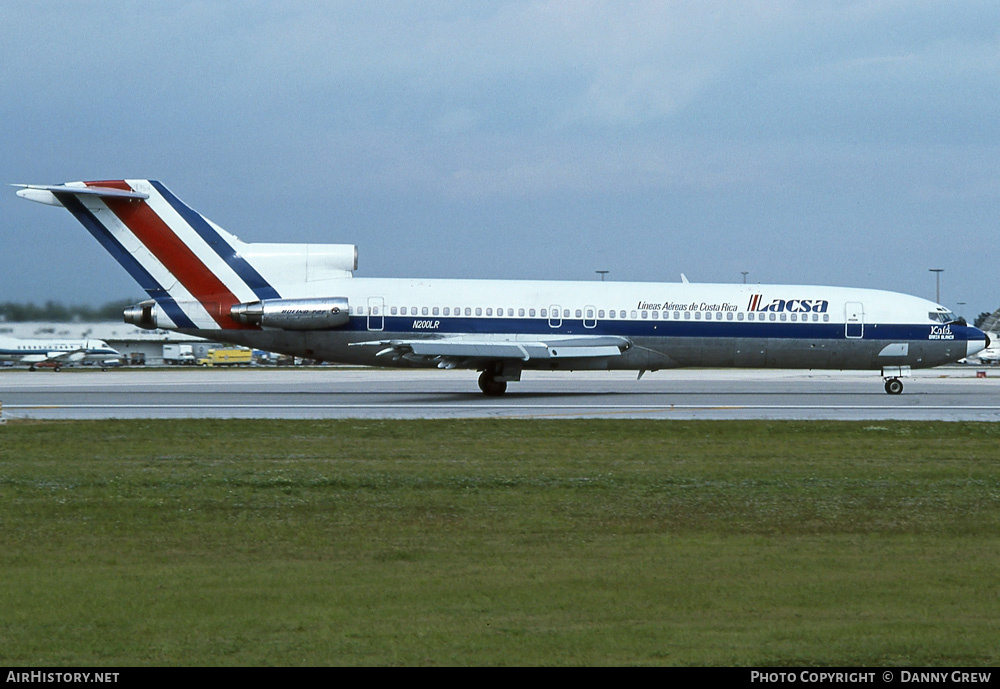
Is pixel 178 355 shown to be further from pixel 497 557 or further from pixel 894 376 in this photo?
pixel 497 557

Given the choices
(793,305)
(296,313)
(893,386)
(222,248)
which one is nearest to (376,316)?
(296,313)

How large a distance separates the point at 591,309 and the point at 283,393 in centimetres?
1090

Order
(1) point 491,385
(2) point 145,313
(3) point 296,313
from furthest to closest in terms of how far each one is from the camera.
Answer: (1) point 491,385 → (2) point 145,313 → (3) point 296,313

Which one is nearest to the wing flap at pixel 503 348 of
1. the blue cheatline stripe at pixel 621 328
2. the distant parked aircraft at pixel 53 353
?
the blue cheatline stripe at pixel 621 328

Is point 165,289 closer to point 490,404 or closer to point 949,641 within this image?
point 490,404

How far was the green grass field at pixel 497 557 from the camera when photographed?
6.92m

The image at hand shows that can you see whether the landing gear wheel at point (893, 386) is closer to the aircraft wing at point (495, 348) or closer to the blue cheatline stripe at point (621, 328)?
the blue cheatline stripe at point (621, 328)

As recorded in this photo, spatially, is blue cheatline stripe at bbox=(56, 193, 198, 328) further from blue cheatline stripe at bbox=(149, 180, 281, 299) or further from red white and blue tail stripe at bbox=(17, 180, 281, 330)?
blue cheatline stripe at bbox=(149, 180, 281, 299)

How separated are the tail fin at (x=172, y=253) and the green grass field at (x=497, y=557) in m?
15.8

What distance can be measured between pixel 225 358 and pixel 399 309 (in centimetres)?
8308

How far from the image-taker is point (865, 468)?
15930mm

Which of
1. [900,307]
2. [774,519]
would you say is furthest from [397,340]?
[774,519]

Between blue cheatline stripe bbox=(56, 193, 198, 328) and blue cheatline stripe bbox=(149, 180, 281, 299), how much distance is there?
2048 mm

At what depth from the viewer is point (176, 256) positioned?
3378 cm
